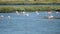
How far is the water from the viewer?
163 inches

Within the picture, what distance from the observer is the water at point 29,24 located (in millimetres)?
4152

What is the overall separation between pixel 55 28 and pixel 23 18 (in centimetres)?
109

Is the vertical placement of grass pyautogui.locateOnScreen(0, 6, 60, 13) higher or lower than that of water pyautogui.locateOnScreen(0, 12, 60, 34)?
higher

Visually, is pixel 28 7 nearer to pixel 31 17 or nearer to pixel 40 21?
pixel 31 17

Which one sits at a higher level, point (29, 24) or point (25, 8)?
point (25, 8)

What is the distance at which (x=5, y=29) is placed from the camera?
14.1ft

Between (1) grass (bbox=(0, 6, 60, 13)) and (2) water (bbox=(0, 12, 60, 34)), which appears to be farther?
(1) grass (bbox=(0, 6, 60, 13))

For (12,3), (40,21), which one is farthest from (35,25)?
(12,3)

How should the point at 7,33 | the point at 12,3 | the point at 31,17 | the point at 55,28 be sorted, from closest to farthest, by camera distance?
the point at 7,33 → the point at 55,28 → the point at 31,17 → the point at 12,3

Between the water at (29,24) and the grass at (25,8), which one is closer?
the water at (29,24)

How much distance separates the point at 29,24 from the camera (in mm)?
4648

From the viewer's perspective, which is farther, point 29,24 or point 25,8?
point 25,8

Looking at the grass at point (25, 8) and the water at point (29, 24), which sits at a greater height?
the grass at point (25, 8)

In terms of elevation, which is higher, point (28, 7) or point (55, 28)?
point (28, 7)
